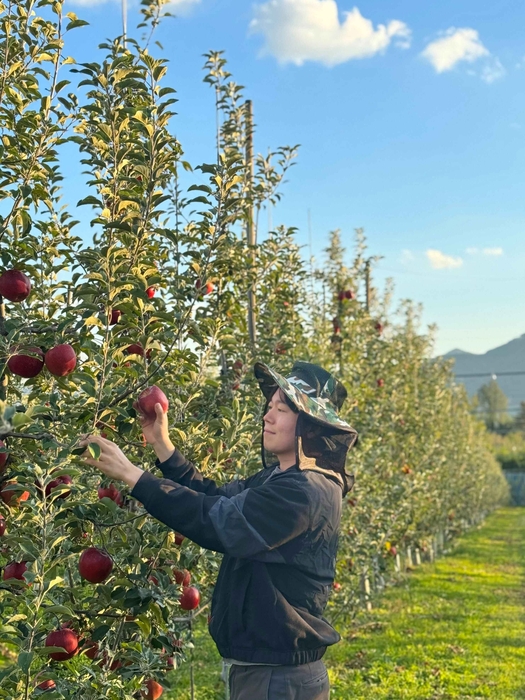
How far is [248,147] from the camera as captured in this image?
4.71m

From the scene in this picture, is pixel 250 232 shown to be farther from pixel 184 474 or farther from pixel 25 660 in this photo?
pixel 25 660

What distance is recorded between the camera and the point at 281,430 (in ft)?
7.91

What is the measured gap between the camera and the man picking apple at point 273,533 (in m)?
2.08

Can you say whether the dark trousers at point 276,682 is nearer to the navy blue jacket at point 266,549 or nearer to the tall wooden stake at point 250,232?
the navy blue jacket at point 266,549

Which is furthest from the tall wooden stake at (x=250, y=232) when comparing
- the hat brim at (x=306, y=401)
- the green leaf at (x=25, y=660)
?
the green leaf at (x=25, y=660)

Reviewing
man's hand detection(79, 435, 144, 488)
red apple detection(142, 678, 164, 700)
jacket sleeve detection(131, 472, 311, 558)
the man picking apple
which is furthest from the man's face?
red apple detection(142, 678, 164, 700)

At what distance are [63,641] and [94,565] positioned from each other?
241 millimetres

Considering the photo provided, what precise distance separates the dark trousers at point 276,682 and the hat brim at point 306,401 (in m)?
0.77

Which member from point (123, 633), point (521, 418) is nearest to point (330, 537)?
point (123, 633)

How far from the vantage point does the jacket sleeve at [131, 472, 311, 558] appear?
204 centimetres

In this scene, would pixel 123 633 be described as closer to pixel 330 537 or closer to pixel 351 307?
pixel 330 537

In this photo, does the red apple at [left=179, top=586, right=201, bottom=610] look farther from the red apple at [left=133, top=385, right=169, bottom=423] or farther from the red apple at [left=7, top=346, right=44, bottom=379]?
the red apple at [left=7, top=346, right=44, bottom=379]

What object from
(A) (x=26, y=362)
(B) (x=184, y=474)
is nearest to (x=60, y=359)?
(A) (x=26, y=362)

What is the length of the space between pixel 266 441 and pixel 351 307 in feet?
16.9
